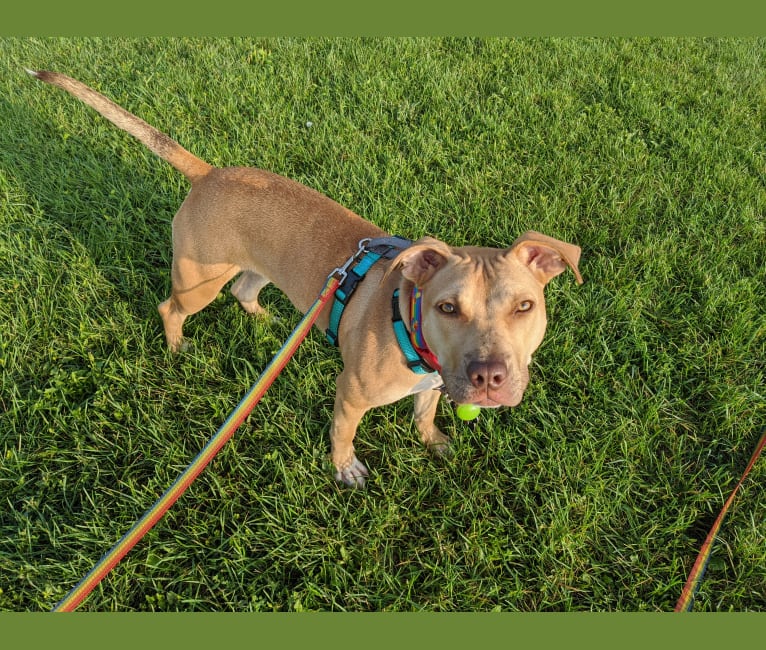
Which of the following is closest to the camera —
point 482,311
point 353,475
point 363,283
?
point 482,311

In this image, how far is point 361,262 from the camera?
3223mm

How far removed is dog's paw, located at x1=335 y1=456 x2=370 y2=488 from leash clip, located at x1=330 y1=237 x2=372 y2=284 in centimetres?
129

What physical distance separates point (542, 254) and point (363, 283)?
109 cm

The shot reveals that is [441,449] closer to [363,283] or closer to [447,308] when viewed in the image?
[363,283]

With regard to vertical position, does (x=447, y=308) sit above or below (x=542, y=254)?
below

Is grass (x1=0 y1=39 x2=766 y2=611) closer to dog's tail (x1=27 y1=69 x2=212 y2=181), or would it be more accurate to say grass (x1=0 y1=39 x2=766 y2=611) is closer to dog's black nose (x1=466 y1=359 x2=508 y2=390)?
dog's tail (x1=27 y1=69 x2=212 y2=181)

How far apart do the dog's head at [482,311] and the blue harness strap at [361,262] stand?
0.41 m

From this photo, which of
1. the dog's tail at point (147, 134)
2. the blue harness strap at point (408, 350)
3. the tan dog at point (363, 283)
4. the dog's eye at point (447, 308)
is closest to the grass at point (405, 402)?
the tan dog at point (363, 283)

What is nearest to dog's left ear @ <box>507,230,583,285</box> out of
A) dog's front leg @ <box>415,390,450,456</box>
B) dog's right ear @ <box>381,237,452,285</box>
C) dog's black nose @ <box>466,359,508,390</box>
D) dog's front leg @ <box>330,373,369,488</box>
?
dog's right ear @ <box>381,237,452,285</box>

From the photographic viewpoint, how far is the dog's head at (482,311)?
2430 millimetres

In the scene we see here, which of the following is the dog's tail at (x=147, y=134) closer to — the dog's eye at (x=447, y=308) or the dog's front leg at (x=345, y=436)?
the dog's front leg at (x=345, y=436)

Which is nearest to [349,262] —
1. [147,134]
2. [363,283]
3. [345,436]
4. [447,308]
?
[363,283]

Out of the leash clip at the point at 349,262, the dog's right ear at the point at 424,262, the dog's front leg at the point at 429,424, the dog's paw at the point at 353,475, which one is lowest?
the dog's paw at the point at 353,475

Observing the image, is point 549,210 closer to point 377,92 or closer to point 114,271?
point 377,92
